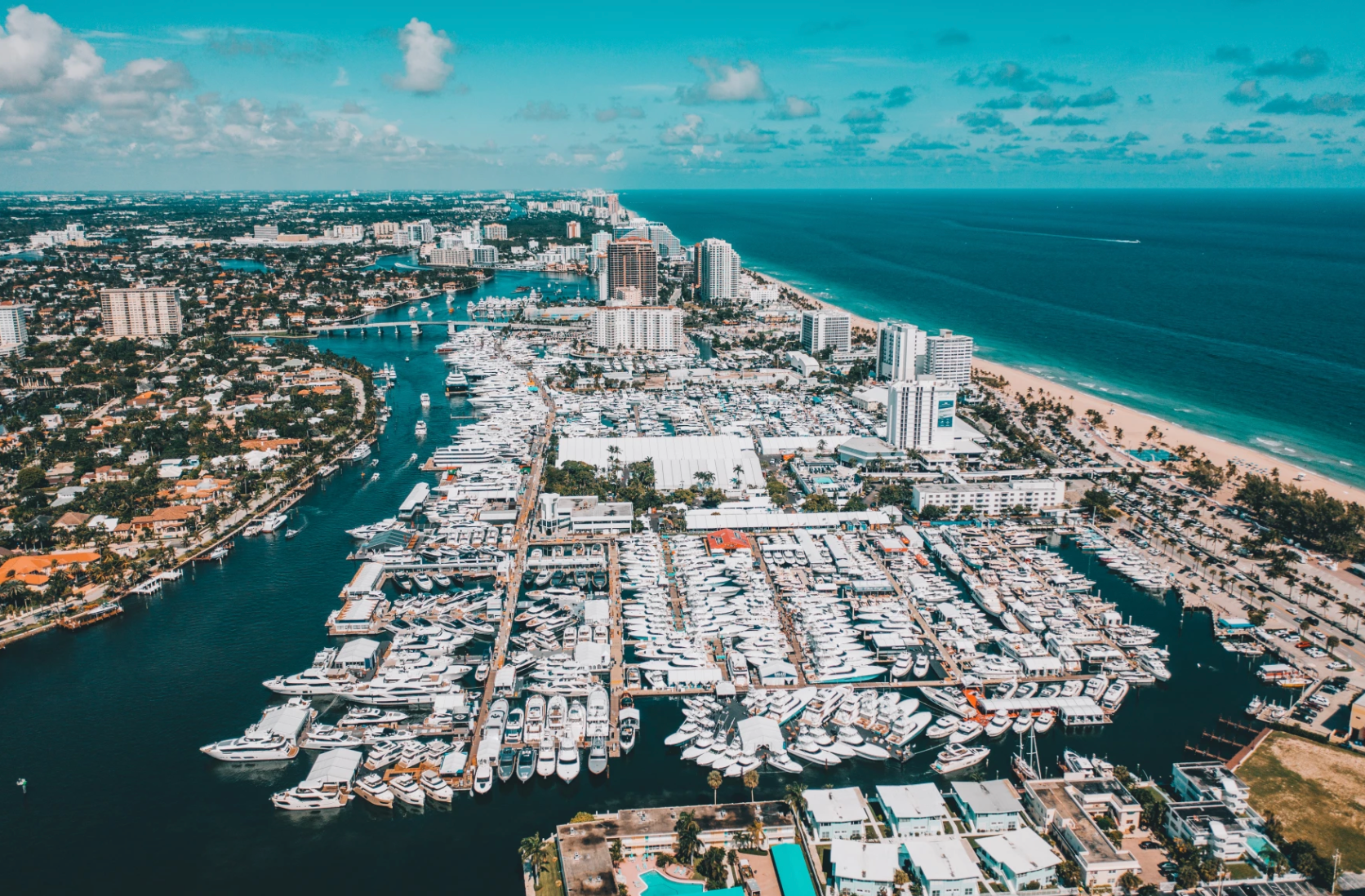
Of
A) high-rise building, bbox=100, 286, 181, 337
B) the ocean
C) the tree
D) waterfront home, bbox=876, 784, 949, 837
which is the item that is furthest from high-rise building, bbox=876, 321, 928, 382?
high-rise building, bbox=100, 286, 181, 337

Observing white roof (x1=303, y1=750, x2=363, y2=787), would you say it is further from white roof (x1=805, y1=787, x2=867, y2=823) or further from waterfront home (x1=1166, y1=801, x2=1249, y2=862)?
waterfront home (x1=1166, y1=801, x2=1249, y2=862)

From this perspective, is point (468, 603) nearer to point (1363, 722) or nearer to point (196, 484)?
point (196, 484)

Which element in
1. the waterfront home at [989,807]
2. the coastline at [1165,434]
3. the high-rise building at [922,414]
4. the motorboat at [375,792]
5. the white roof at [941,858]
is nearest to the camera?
the white roof at [941,858]

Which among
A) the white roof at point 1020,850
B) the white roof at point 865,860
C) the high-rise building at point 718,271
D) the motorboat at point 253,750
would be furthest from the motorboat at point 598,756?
the high-rise building at point 718,271

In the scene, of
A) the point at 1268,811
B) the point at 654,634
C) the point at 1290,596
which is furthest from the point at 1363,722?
the point at 654,634

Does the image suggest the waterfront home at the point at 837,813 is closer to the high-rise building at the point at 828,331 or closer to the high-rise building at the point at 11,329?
the high-rise building at the point at 828,331
